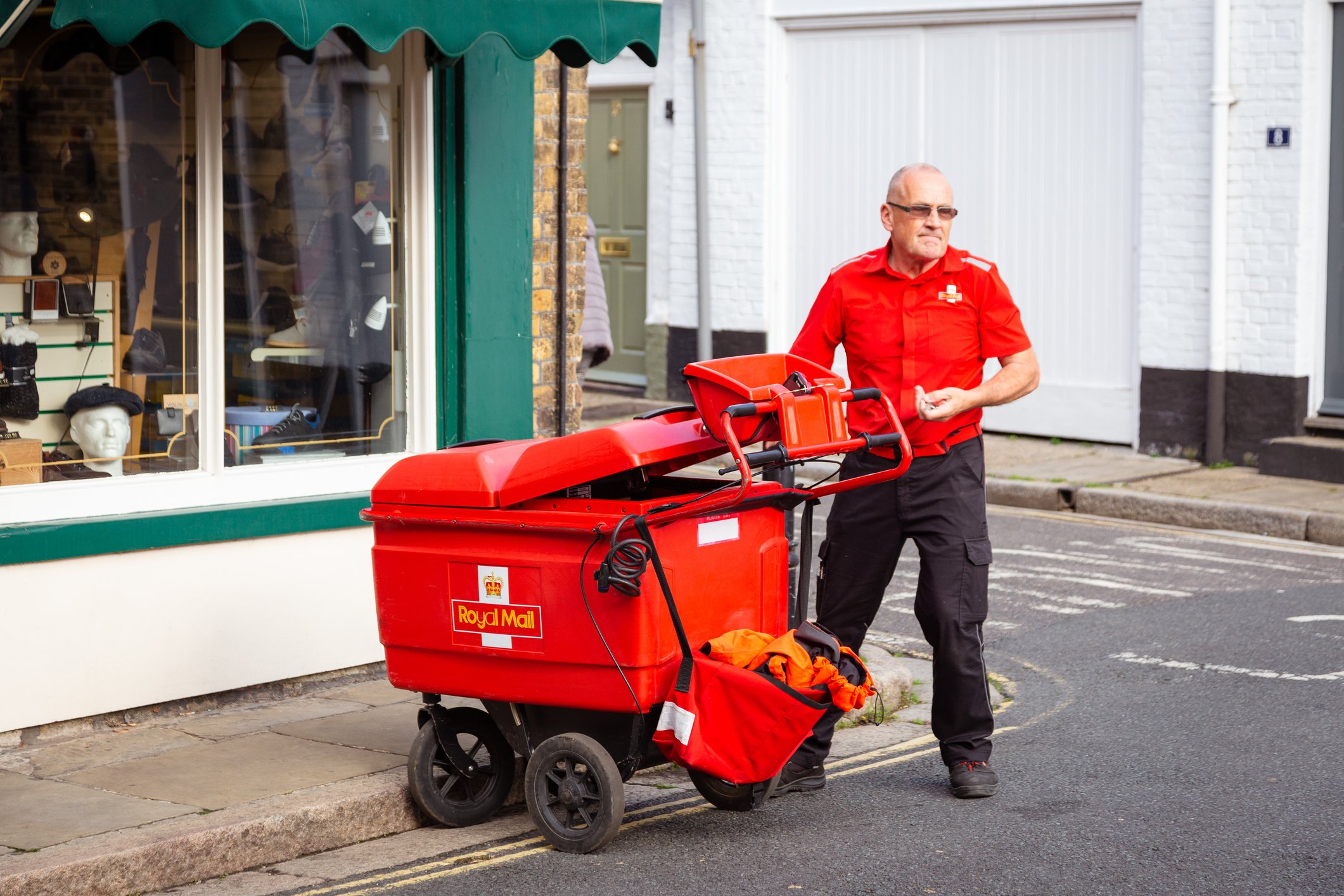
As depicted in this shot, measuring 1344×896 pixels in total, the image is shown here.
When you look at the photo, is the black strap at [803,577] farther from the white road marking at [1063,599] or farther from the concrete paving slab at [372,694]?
the white road marking at [1063,599]

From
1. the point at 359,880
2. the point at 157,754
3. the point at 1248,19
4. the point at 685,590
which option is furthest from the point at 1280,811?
the point at 1248,19

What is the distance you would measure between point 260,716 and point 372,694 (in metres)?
0.49

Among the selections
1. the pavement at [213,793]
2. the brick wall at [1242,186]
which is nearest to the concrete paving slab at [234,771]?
the pavement at [213,793]

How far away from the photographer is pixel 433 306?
7.09 metres

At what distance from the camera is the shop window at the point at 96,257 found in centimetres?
616

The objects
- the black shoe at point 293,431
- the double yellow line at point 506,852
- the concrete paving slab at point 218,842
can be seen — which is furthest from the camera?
the black shoe at point 293,431

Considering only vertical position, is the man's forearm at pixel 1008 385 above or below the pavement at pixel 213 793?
above

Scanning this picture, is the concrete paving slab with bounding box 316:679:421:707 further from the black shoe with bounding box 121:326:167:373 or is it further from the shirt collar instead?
the shirt collar

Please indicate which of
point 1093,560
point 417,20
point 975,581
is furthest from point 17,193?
point 1093,560

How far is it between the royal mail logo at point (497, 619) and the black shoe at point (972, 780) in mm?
1500

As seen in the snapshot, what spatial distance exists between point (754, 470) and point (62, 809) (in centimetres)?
227

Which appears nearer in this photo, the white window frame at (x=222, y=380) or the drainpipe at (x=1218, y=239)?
the white window frame at (x=222, y=380)

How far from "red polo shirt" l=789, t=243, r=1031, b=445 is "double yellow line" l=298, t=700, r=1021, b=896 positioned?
1239 mm

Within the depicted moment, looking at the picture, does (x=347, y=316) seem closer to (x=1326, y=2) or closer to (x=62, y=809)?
(x=62, y=809)
